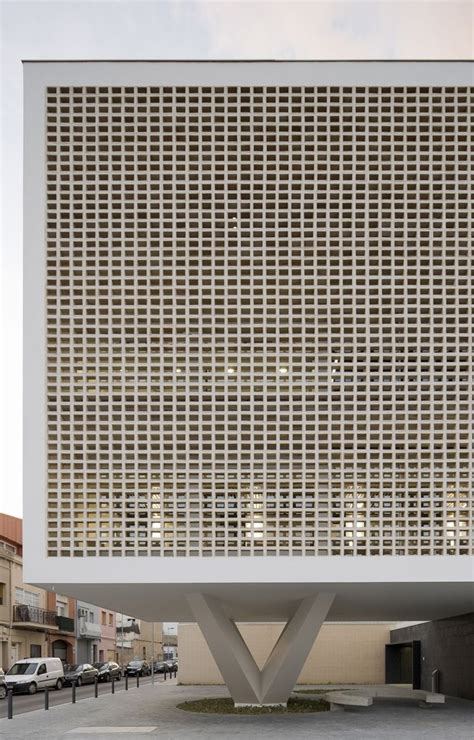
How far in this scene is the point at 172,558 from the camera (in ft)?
63.7

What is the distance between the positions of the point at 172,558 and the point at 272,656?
5949mm

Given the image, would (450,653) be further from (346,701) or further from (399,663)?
(399,663)

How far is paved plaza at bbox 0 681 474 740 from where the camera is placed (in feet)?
60.4

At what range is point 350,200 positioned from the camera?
2042 cm

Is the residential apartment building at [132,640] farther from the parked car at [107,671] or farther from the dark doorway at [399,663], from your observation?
the dark doorway at [399,663]

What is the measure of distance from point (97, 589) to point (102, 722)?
364cm

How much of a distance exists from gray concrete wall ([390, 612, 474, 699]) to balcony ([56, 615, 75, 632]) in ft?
85.1

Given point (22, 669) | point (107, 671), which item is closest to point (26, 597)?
point (107, 671)

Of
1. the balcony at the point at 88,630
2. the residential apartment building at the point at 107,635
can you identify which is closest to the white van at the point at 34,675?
the balcony at the point at 88,630

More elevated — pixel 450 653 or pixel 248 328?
pixel 248 328

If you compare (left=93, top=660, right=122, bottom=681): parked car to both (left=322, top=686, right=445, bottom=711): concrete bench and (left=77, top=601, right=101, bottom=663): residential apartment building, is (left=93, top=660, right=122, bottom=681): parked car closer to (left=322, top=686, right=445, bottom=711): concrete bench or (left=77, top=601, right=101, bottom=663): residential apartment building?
(left=77, top=601, right=101, bottom=663): residential apartment building

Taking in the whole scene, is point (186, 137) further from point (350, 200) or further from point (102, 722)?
point (102, 722)

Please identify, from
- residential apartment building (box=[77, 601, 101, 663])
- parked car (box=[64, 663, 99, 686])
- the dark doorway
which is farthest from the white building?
residential apartment building (box=[77, 601, 101, 663])

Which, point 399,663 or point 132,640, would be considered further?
point 132,640
